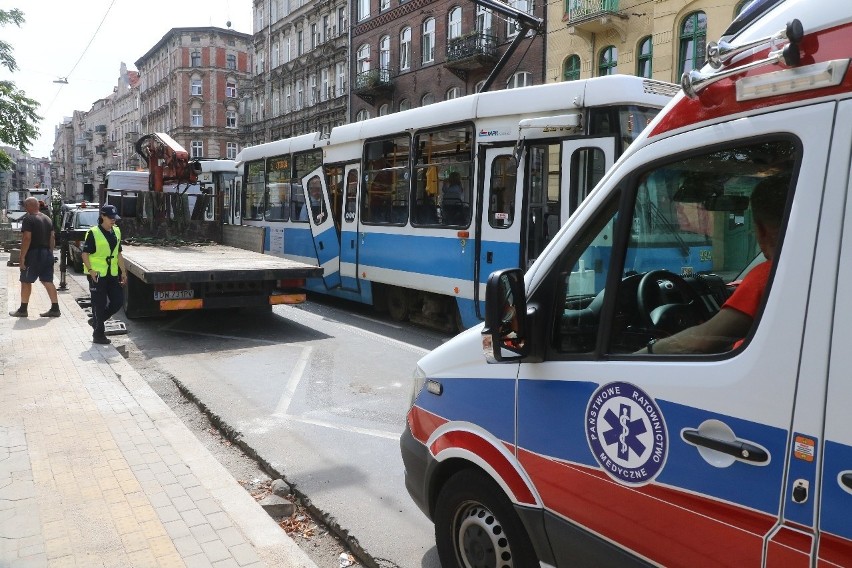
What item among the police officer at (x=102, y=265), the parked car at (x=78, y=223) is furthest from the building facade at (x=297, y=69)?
the police officer at (x=102, y=265)

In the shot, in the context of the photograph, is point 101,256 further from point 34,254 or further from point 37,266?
point 34,254

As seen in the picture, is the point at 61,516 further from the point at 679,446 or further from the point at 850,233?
the point at 850,233

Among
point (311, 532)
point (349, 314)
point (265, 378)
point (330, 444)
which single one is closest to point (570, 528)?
point (311, 532)

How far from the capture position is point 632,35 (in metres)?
21.7

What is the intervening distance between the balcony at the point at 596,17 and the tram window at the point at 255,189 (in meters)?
12.0

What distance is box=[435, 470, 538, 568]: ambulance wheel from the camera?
2.90 m

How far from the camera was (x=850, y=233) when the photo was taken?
185cm

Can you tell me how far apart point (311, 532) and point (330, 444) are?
140 cm

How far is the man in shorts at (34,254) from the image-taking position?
36.2 ft

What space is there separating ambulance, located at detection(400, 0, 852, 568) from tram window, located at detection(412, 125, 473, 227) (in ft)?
→ 21.1

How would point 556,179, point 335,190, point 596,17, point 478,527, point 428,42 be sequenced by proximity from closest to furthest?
point 478,527 → point 556,179 → point 335,190 → point 596,17 → point 428,42

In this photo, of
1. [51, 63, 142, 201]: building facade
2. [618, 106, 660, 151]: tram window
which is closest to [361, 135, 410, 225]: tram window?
[618, 106, 660, 151]: tram window

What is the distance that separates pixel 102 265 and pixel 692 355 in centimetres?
848

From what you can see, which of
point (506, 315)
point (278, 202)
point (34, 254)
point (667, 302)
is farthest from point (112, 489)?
point (278, 202)
